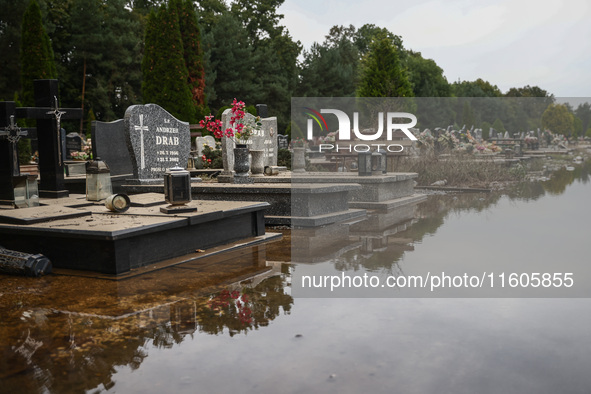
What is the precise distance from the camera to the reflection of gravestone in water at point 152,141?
8.76 m

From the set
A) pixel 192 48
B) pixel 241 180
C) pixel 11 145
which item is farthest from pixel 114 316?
pixel 192 48

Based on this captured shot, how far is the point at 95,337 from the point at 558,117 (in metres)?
21.0

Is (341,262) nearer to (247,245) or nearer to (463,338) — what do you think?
(247,245)

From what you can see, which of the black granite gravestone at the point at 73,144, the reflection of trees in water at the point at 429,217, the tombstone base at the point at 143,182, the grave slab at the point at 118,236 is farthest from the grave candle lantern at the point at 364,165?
the black granite gravestone at the point at 73,144

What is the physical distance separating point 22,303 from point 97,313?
0.74m

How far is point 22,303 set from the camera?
4.35 meters

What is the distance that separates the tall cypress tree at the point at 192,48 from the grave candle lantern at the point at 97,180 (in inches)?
808

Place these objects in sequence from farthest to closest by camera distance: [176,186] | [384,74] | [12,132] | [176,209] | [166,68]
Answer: [384,74] → [166,68] → [12,132] → [176,186] → [176,209]

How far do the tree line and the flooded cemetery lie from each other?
14.5 meters

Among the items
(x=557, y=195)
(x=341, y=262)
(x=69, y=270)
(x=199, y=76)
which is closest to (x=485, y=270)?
(x=341, y=262)

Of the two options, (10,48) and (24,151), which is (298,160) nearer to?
(24,151)

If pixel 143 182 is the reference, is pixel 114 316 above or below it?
below

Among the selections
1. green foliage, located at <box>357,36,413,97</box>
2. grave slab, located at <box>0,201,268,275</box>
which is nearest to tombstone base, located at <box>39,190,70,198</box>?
grave slab, located at <box>0,201,268,275</box>

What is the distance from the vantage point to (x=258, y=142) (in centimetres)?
1269
